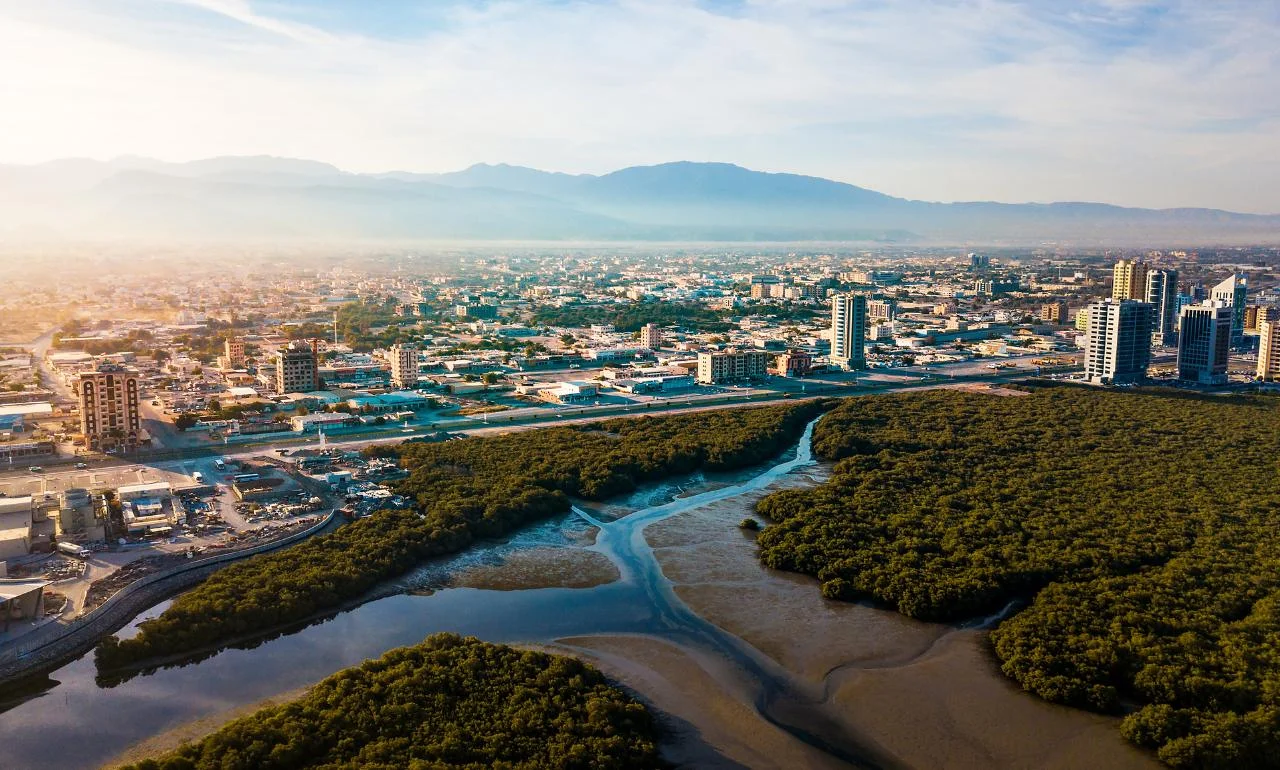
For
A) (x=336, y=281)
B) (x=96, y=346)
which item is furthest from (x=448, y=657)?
(x=336, y=281)

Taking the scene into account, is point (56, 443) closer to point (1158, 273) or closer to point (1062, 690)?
point (1062, 690)

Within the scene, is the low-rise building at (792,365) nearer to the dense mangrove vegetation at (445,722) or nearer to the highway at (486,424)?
the highway at (486,424)

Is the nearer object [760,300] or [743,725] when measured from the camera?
[743,725]

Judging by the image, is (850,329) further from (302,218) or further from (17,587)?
(302,218)

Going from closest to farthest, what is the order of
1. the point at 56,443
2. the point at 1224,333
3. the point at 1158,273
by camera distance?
the point at 56,443
the point at 1224,333
the point at 1158,273

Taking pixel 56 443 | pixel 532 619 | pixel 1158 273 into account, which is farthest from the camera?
pixel 1158 273

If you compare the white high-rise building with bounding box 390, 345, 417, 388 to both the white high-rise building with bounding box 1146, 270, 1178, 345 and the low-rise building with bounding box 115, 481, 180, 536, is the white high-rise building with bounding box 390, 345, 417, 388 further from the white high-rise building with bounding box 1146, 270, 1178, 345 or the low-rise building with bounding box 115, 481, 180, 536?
the white high-rise building with bounding box 1146, 270, 1178, 345

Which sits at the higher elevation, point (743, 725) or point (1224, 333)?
point (1224, 333)

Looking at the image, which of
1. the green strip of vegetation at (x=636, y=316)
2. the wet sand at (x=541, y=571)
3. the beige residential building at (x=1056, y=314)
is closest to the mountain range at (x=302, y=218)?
the green strip of vegetation at (x=636, y=316)

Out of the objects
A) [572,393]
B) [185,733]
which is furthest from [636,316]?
[185,733]
